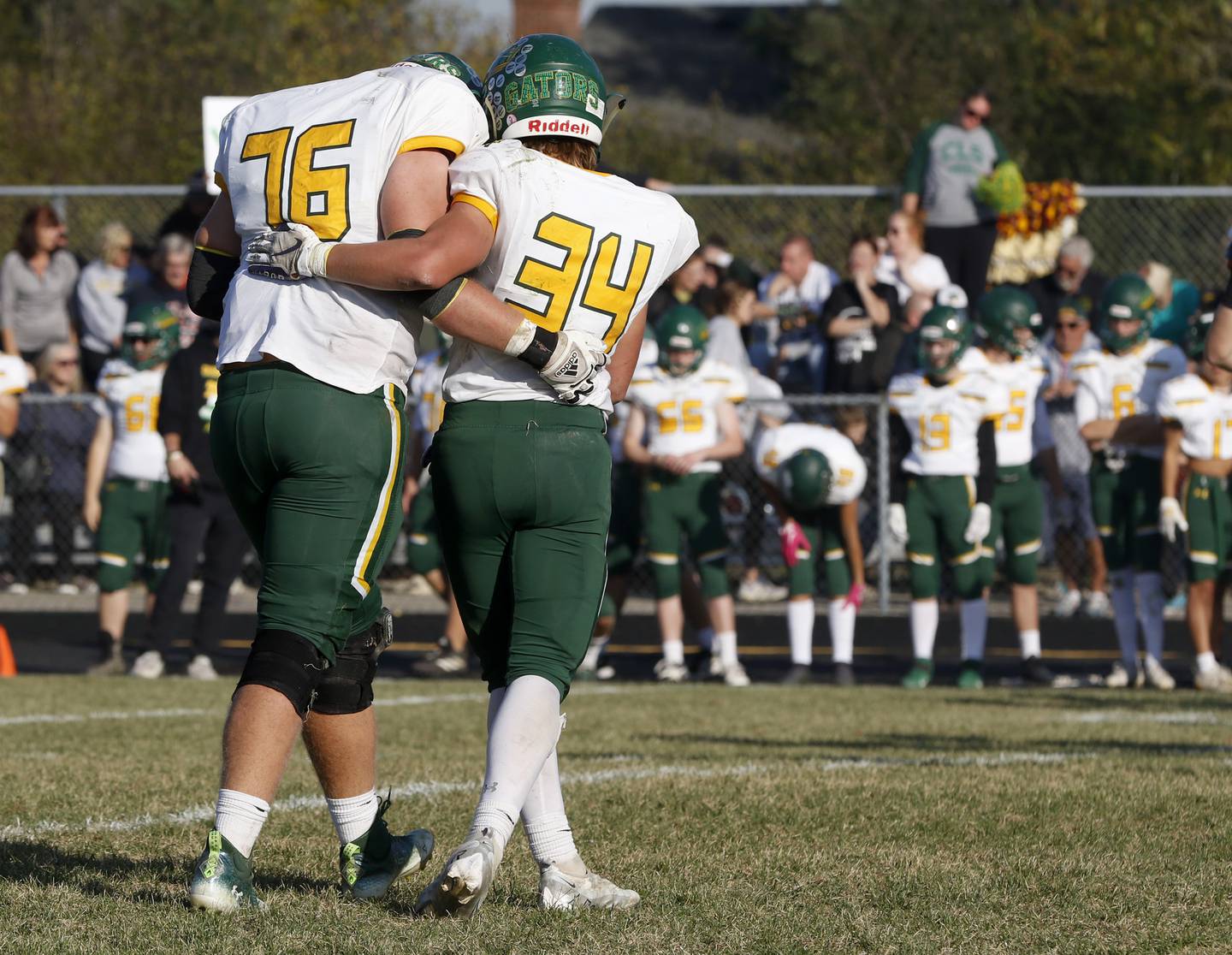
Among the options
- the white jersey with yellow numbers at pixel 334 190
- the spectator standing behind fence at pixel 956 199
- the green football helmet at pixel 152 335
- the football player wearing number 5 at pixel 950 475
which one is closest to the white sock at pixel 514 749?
the white jersey with yellow numbers at pixel 334 190

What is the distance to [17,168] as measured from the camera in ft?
87.4

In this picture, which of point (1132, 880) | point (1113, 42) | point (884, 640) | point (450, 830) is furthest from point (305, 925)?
point (1113, 42)

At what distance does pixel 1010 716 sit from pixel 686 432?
10.7 ft

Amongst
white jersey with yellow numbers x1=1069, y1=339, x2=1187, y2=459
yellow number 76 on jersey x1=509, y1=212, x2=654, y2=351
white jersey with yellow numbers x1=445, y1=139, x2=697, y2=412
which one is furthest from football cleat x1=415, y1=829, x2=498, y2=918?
white jersey with yellow numbers x1=1069, y1=339, x2=1187, y2=459

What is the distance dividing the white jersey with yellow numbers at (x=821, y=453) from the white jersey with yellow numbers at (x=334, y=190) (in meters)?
7.36

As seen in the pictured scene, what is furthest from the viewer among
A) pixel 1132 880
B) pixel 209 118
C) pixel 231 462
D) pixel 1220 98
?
pixel 1220 98

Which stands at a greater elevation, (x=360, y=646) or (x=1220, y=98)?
(x=1220, y=98)

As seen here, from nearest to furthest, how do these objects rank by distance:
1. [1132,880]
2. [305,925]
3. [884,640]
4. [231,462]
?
[305,925]
[231,462]
[1132,880]
[884,640]

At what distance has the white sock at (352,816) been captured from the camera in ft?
13.8

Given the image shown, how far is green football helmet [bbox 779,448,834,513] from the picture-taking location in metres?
11.0

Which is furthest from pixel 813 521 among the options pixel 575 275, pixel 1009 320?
pixel 575 275

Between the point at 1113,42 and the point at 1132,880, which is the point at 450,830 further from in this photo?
the point at 1113,42

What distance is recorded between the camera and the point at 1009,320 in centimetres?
1134

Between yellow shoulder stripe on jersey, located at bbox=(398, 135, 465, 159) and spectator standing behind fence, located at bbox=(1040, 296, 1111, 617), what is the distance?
9920mm
